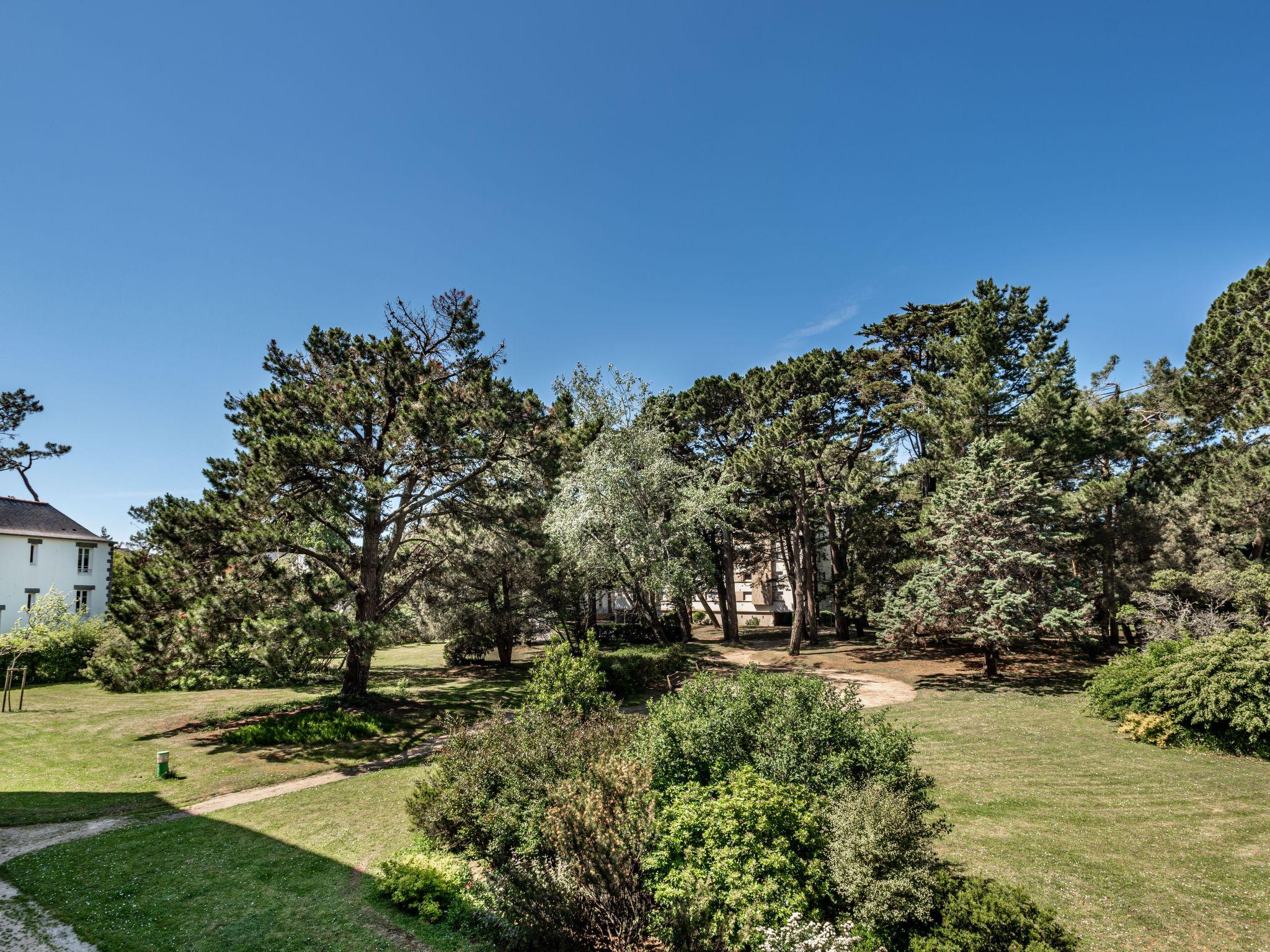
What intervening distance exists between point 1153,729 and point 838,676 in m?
11.0

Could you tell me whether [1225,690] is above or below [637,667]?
above

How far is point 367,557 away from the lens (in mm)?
18203

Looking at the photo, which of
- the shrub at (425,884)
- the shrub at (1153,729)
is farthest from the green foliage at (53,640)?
the shrub at (1153,729)

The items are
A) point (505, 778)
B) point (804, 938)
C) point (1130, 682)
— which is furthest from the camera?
point (1130, 682)

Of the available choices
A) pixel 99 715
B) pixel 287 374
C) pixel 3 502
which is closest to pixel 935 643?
pixel 287 374

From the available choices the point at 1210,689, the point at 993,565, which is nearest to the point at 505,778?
the point at 1210,689

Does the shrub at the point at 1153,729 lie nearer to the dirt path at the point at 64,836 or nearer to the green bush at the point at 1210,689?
the green bush at the point at 1210,689

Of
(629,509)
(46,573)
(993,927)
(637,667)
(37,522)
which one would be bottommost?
(637,667)

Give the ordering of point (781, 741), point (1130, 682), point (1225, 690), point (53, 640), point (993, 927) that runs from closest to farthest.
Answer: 1. point (993, 927)
2. point (781, 741)
3. point (1225, 690)
4. point (1130, 682)
5. point (53, 640)

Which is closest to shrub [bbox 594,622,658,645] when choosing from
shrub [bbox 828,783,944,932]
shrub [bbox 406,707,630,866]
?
shrub [bbox 406,707,630,866]

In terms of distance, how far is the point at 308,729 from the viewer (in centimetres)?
1574

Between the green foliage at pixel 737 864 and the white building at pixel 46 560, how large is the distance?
36380 millimetres

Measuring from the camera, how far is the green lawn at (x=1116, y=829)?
6.27 metres

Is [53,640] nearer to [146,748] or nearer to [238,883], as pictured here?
[146,748]
